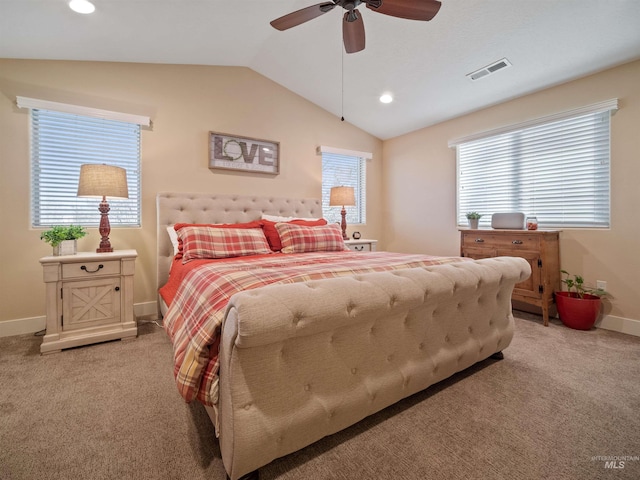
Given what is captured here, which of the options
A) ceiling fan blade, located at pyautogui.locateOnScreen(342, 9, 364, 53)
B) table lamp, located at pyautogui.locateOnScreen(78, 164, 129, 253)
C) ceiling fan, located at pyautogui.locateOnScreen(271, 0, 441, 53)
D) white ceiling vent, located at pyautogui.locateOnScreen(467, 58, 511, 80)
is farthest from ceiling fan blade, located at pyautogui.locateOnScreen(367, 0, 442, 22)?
table lamp, located at pyautogui.locateOnScreen(78, 164, 129, 253)

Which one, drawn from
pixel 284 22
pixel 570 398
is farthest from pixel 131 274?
pixel 570 398

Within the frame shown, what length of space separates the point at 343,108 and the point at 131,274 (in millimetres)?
3338

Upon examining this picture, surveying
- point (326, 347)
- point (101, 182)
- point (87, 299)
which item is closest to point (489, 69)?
point (326, 347)

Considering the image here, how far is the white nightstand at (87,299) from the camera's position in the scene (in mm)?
2232

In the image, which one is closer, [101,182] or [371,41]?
[101,182]

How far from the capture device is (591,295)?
9.13 ft

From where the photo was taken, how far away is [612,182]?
272 centimetres

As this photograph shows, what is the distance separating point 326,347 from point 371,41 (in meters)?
2.95

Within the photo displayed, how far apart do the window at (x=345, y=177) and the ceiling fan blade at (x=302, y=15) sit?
7.02 feet

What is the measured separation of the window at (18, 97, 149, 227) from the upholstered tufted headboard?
1.14ft

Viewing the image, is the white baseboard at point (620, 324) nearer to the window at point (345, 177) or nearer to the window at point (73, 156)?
the window at point (345, 177)

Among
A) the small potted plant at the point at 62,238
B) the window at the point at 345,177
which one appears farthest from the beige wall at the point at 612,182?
the small potted plant at the point at 62,238

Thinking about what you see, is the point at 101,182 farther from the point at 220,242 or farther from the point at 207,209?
the point at 220,242

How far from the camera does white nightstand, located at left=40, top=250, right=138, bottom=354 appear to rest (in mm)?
2232
